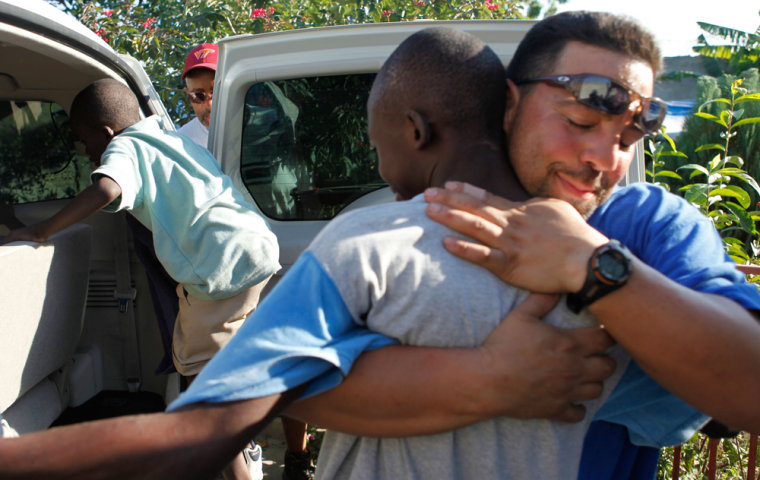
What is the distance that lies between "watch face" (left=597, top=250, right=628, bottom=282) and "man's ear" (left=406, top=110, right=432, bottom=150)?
419mm

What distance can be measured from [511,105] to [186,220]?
1.91 metres

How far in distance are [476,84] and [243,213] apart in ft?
6.24

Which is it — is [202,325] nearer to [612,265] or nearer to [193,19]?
[612,265]

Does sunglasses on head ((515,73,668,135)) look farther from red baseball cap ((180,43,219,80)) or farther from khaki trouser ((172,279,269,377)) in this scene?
red baseball cap ((180,43,219,80))

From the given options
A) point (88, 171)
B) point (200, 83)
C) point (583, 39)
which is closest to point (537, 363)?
point (583, 39)

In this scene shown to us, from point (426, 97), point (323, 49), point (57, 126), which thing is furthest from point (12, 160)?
point (426, 97)

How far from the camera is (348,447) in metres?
1.23

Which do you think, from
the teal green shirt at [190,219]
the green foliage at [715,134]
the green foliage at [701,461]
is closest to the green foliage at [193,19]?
the teal green shirt at [190,219]

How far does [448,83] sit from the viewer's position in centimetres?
133

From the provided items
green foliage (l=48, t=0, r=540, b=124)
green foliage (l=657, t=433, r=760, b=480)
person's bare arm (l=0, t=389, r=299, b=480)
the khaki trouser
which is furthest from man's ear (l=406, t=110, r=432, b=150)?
green foliage (l=48, t=0, r=540, b=124)

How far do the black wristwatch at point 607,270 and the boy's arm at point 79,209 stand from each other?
2.13 meters

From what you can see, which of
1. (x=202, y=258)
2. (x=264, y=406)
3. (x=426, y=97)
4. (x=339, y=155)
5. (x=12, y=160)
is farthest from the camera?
(x=12, y=160)

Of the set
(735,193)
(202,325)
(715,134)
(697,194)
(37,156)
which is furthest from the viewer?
(715,134)

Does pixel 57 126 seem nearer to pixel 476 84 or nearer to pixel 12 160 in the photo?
pixel 12 160
